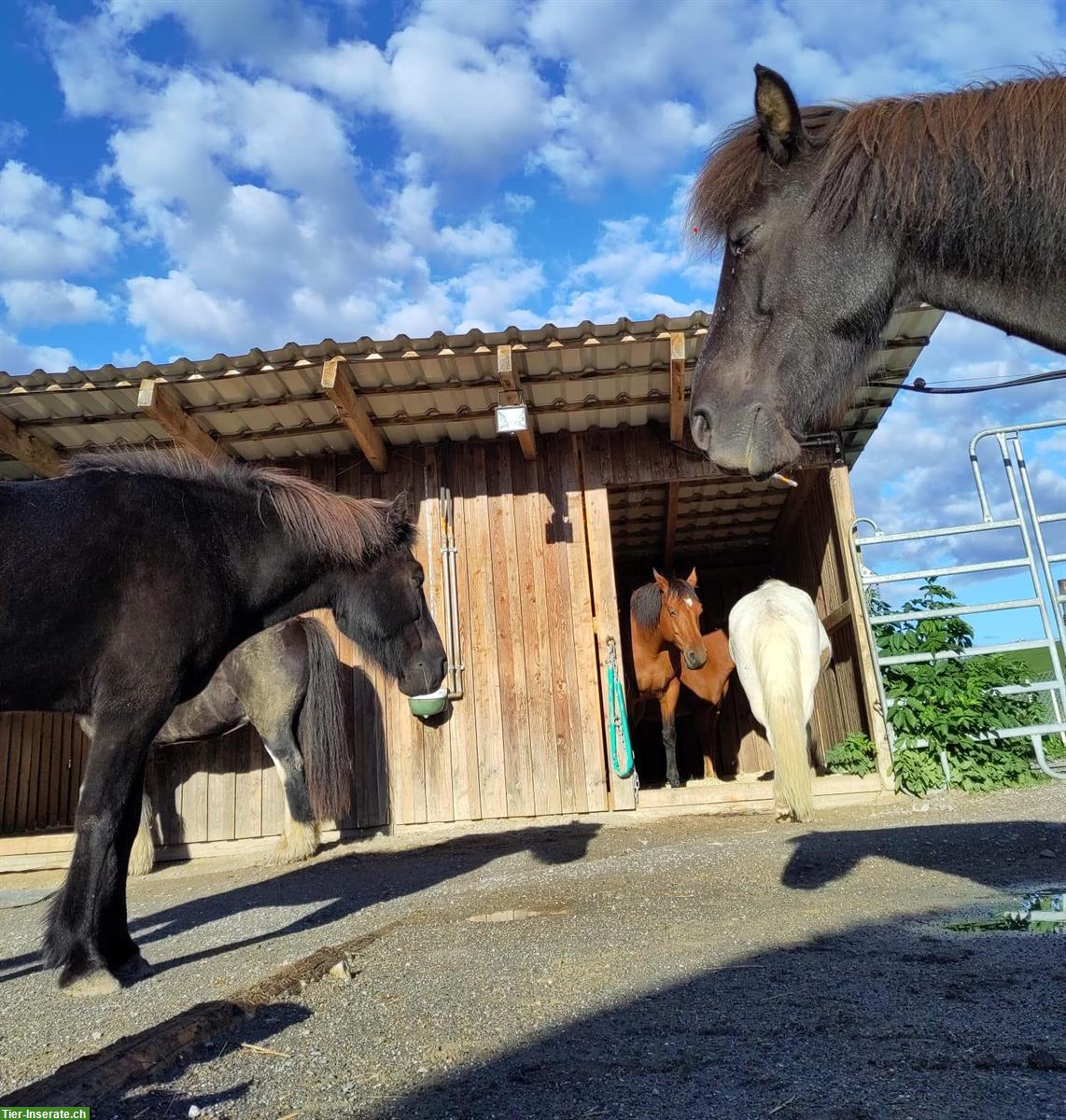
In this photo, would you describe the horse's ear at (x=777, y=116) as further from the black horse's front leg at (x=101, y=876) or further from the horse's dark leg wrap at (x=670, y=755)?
the horse's dark leg wrap at (x=670, y=755)

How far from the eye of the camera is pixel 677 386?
6762mm

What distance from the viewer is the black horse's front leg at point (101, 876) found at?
2.83 meters

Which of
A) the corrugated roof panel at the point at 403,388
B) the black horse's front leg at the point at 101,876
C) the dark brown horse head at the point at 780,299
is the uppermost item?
the corrugated roof panel at the point at 403,388

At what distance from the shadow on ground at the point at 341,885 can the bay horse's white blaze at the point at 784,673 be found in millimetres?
1529

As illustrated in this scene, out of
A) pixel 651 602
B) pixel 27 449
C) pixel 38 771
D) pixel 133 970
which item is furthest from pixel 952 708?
pixel 38 771

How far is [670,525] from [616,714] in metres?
4.08

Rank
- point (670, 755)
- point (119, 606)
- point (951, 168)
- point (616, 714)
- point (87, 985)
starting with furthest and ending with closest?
point (670, 755) → point (616, 714) → point (119, 606) → point (87, 985) → point (951, 168)

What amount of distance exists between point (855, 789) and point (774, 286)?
5.89 metres

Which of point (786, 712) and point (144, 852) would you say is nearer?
point (786, 712)

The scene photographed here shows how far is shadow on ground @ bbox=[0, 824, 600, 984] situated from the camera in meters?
3.85

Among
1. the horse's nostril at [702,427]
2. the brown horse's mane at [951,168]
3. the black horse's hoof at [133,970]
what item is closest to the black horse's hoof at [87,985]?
the black horse's hoof at [133,970]

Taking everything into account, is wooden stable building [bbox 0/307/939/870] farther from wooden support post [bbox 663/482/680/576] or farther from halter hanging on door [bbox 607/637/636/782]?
wooden support post [bbox 663/482/680/576]

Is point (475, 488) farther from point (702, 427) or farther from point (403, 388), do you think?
point (702, 427)

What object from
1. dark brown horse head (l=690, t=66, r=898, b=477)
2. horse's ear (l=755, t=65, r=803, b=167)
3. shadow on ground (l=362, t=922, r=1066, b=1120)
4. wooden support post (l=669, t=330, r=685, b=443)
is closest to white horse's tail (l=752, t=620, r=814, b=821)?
wooden support post (l=669, t=330, r=685, b=443)
